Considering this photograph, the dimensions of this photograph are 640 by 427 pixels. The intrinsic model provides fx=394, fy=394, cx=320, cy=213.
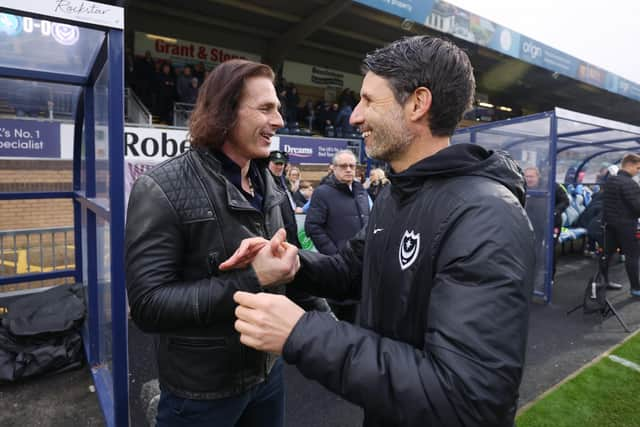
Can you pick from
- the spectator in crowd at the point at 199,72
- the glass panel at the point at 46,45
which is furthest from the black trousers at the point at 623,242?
the spectator in crowd at the point at 199,72

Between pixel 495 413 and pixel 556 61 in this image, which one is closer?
pixel 495 413

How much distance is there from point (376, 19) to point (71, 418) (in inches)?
494

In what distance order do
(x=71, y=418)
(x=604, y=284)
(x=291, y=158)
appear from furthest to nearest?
(x=291, y=158), (x=604, y=284), (x=71, y=418)

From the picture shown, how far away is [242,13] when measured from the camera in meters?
11.9

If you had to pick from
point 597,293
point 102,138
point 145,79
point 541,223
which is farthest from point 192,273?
point 145,79

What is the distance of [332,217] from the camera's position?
386cm

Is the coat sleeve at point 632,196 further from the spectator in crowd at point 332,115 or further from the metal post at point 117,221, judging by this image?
the spectator in crowd at point 332,115

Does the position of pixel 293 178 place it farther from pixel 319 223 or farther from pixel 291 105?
pixel 291 105

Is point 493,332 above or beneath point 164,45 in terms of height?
beneath

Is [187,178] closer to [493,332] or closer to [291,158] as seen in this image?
[493,332]

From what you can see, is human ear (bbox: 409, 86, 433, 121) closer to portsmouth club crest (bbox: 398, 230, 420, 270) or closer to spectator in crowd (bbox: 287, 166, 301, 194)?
portsmouth club crest (bbox: 398, 230, 420, 270)

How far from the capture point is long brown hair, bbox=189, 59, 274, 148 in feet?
4.53

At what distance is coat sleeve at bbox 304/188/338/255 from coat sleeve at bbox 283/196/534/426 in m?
2.95

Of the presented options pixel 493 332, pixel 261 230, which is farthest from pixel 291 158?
pixel 493 332
